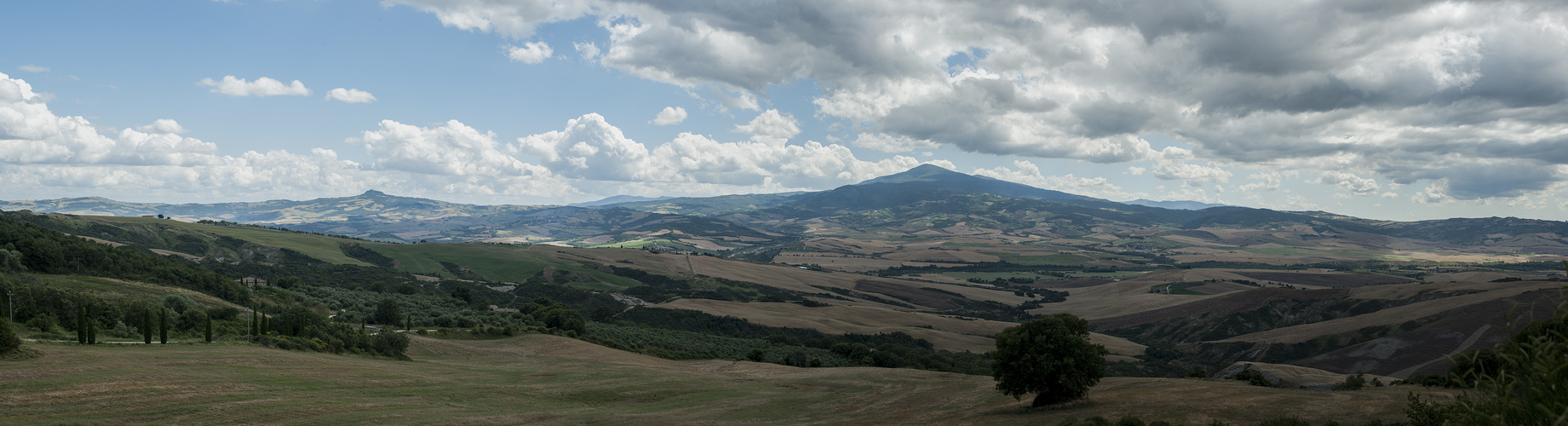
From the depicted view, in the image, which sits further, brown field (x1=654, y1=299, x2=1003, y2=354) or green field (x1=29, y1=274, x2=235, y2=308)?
brown field (x1=654, y1=299, x2=1003, y2=354)

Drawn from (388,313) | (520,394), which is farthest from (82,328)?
(388,313)

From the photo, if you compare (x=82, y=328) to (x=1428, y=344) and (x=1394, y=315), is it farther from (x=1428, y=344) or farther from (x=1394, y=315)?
(x=1394, y=315)

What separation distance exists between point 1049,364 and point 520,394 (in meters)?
38.3

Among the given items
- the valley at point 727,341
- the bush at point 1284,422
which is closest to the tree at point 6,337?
the valley at point 727,341

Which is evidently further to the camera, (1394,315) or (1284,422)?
(1394,315)

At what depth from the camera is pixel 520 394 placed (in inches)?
2080

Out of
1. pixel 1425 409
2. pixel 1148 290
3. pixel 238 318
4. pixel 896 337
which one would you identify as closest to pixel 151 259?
pixel 238 318

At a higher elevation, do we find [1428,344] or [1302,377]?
[1302,377]

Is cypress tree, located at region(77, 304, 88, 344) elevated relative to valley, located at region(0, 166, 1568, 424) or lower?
elevated

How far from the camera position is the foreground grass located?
3550 cm

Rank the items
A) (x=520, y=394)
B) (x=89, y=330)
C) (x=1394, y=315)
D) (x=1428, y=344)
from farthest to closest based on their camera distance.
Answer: (x=1394, y=315) → (x=1428, y=344) → (x=89, y=330) → (x=520, y=394)

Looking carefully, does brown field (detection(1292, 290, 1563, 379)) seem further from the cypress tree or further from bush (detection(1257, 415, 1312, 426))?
the cypress tree

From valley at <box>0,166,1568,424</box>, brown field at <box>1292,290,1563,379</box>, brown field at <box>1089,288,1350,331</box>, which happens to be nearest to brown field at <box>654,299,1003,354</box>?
valley at <box>0,166,1568,424</box>

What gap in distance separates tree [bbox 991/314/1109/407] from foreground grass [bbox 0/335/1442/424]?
5.28 feet
